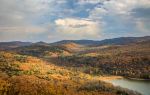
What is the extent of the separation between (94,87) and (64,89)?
22.4m

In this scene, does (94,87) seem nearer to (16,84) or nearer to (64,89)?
(64,89)

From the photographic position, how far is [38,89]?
583 feet

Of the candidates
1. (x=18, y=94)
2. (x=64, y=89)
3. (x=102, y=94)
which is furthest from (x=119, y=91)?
(x=18, y=94)

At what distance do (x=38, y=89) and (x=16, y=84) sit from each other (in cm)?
1946

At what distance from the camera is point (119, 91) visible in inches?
7283

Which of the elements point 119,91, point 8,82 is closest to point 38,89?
point 8,82

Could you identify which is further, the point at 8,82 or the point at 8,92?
the point at 8,82

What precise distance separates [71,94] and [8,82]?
2139 inches

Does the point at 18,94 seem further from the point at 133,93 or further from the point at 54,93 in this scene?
the point at 133,93

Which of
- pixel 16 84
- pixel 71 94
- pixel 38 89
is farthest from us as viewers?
pixel 16 84

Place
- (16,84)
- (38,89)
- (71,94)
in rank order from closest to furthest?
1. (71,94)
2. (38,89)
3. (16,84)

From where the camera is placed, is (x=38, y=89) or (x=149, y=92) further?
(x=149, y=92)

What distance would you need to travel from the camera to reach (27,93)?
549ft

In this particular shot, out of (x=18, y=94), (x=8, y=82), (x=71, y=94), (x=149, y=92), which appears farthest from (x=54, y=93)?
(x=149, y=92)
